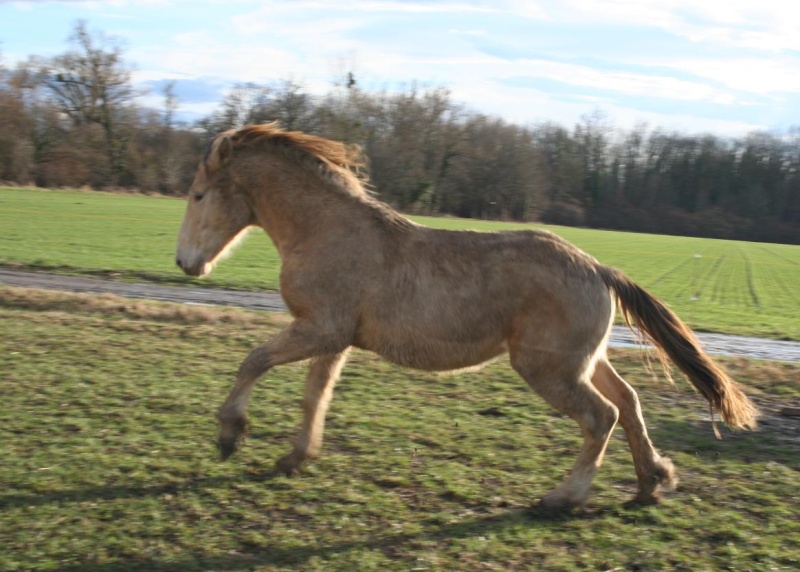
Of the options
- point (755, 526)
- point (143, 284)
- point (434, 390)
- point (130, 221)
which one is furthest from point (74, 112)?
point (755, 526)

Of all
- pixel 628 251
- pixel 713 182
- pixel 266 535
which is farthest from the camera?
pixel 713 182

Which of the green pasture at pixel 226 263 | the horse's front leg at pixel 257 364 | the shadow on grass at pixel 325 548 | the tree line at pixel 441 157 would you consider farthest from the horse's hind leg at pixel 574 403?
the tree line at pixel 441 157

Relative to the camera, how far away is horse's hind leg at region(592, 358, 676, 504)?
18.1 feet

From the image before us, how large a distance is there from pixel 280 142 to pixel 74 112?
197 ft

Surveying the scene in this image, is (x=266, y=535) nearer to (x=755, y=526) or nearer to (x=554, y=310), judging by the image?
(x=554, y=310)

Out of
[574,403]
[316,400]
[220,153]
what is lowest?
[316,400]

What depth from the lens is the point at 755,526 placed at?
17.0 ft

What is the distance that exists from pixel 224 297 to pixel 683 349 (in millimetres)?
11146

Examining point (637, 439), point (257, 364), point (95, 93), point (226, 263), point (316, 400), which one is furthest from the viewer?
point (95, 93)

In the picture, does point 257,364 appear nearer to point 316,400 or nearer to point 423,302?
point 316,400

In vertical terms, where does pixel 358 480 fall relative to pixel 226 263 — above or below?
above

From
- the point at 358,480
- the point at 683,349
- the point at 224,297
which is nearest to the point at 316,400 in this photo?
the point at 358,480

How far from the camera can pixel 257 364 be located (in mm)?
5414

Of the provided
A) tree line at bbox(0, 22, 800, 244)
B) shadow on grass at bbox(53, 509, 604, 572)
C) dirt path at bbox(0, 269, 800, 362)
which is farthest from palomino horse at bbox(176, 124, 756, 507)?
tree line at bbox(0, 22, 800, 244)
